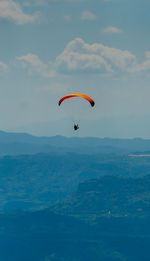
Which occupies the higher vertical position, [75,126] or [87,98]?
[87,98]

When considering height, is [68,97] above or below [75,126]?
above
